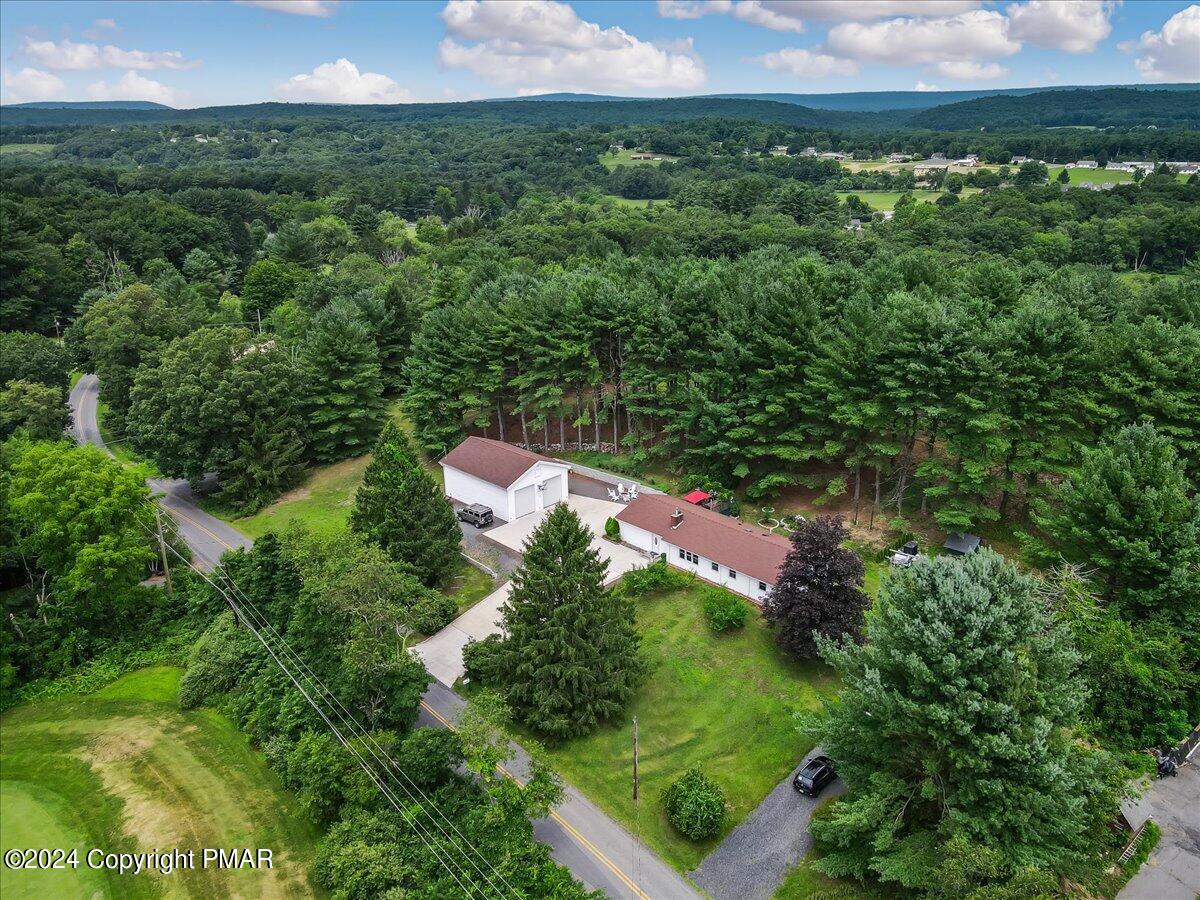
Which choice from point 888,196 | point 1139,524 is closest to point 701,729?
point 1139,524

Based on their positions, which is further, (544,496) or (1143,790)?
(544,496)

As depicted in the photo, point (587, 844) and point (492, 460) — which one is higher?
point (492, 460)

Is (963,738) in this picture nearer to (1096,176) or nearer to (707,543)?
(707,543)

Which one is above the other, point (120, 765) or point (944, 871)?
point (944, 871)

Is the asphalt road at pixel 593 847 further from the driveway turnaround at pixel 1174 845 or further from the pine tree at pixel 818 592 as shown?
Result: the driveway turnaround at pixel 1174 845

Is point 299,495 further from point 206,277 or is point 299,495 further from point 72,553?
point 206,277

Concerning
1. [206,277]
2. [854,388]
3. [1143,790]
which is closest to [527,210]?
[206,277]

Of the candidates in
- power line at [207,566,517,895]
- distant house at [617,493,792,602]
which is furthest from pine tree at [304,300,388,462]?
distant house at [617,493,792,602]
